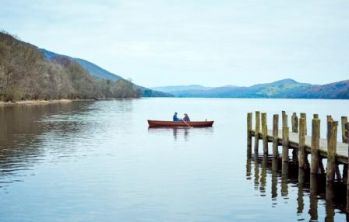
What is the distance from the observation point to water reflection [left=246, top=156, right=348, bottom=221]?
68.6 feet

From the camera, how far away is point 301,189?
2512 cm

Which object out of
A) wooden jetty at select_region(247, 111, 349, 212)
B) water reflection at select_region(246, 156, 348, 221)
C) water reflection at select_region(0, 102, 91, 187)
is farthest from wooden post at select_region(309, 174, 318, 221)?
water reflection at select_region(0, 102, 91, 187)

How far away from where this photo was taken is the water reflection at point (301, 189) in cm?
2091

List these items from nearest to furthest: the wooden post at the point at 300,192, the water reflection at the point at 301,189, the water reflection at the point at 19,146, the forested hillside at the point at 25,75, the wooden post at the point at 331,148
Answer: the water reflection at the point at 301,189 < the wooden post at the point at 300,192 < the wooden post at the point at 331,148 < the water reflection at the point at 19,146 < the forested hillside at the point at 25,75

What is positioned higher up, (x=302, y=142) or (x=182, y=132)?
(x=302, y=142)

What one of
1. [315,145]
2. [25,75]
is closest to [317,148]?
[315,145]

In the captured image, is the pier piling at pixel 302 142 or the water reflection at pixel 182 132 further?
the water reflection at pixel 182 132

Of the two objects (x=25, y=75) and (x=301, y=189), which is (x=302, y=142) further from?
(x=25, y=75)

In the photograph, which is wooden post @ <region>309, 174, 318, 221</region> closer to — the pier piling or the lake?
the lake

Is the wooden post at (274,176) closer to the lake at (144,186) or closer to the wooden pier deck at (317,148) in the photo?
the lake at (144,186)

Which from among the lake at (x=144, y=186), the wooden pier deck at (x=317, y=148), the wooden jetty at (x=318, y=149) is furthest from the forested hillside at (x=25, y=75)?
the wooden pier deck at (x=317, y=148)

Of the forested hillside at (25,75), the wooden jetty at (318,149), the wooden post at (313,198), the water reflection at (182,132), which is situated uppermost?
the forested hillside at (25,75)

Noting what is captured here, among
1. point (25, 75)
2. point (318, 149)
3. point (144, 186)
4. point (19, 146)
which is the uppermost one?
point (25, 75)

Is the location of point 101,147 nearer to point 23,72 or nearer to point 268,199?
point 268,199
